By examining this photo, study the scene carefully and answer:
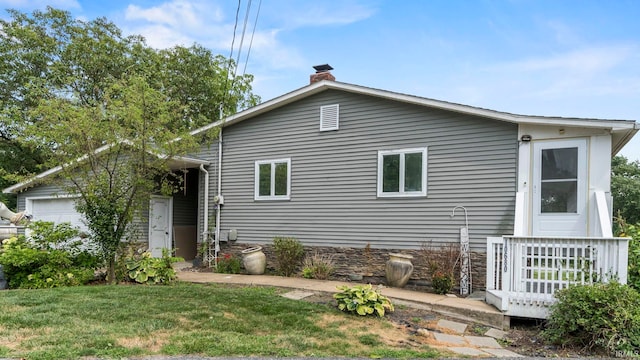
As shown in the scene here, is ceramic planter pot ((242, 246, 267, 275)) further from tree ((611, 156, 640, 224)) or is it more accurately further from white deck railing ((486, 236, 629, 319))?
tree ((611, 156, 640, 224))

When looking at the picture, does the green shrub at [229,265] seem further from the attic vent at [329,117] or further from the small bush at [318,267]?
the attic vent at [329,117]

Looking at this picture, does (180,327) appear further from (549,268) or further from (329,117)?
(329,117)

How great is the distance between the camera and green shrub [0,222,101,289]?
27.1 ft

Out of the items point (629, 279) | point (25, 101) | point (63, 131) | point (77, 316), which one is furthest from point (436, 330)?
point (25, 101)

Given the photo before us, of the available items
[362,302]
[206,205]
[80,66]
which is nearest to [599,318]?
[362,302]

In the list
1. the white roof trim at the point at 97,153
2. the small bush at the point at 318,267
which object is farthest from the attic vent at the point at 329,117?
the white roof trim at the point at 97,153

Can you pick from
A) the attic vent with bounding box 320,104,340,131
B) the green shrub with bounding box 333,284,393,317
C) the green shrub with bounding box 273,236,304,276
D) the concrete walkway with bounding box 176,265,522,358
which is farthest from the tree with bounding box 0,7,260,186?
the green shrub with bounding box 333,284,393,317

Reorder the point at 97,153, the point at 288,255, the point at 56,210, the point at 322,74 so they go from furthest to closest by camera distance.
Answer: the point at 56,210
the point at 322,74
the point at 288,255
the point at 97,153

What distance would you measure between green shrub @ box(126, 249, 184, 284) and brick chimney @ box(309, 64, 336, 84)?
567 centimetres

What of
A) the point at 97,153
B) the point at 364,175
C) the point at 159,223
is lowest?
the point at 159,223

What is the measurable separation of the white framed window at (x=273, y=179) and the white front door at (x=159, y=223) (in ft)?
10.7

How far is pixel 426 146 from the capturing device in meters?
9.18

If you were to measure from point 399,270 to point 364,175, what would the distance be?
2.40m

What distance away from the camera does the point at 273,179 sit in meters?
11.2
